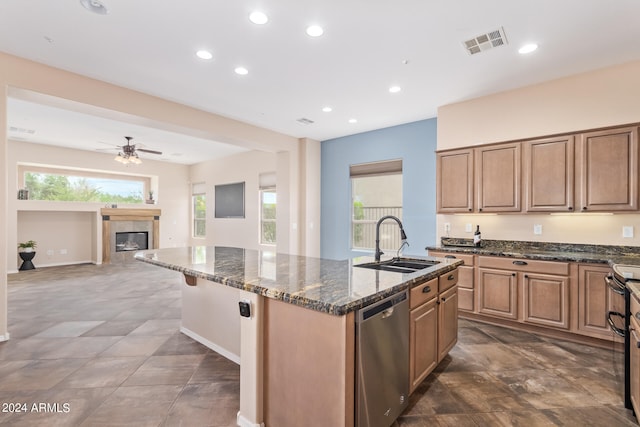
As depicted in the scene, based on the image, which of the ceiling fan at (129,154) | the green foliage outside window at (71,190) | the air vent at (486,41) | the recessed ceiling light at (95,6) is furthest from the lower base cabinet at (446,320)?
the green foliage outside window at (71,190)

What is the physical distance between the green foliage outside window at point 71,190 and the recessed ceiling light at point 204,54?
23.0 ft

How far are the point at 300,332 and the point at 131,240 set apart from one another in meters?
8.85

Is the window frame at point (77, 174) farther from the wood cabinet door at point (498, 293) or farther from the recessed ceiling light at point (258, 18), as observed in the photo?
the wood cabinet door at point (498, 293)

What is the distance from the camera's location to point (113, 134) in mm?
6117

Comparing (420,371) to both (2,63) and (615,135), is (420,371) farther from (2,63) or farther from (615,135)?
(2,63)

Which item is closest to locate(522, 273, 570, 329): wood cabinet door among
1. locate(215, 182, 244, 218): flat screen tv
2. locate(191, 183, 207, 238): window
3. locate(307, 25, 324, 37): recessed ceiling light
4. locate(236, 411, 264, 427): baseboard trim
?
locate(236, 411, 264, 427): baseboard trim

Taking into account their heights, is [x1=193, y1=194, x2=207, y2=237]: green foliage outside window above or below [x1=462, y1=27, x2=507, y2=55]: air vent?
below

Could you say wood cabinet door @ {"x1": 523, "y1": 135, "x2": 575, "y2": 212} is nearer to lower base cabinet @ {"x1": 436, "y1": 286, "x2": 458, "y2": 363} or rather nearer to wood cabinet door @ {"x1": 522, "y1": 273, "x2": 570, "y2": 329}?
wood cabinet door @ {"x1": 522, "y1": 273, "x2": 570, "y2": 329}

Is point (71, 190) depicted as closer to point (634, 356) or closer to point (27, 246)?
point (27, 246)

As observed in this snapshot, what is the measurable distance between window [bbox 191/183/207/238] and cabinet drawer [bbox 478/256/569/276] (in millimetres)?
8047

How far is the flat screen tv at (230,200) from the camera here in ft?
26.8

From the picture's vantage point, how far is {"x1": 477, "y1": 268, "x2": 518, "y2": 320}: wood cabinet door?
3.35m

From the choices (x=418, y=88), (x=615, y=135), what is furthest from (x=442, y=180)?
(x=615, y=135)

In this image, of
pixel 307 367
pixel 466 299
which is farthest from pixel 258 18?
pixel 466 299
